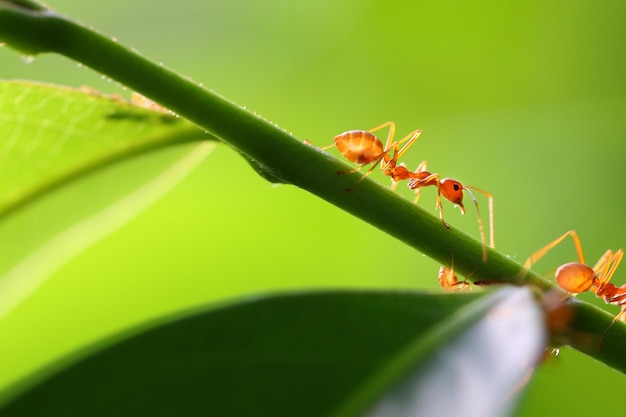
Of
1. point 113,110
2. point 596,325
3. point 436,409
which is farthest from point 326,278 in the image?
point 436,409

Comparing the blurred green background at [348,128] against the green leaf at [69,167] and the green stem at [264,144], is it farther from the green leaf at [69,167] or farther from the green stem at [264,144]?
the green stem at [264,144]

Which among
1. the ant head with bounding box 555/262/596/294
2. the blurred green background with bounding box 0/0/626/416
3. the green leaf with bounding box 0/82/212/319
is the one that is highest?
the blurred green background with bounding box 0/0/626/416

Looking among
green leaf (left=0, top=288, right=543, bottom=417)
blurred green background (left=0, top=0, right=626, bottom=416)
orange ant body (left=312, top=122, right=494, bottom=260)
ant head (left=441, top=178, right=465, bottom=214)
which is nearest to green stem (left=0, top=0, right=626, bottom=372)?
green leaf (left=0, top=288, right=543, bottom=417)

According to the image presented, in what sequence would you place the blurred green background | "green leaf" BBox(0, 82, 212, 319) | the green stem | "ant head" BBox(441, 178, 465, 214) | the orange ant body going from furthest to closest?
the blurred green background
"ant head" BBox(441, 178, 465, 214)
the orange ant body
"green leaf" BBox(0, 82, 212, 319)
the green stem

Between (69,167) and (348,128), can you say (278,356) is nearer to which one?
(69,167)

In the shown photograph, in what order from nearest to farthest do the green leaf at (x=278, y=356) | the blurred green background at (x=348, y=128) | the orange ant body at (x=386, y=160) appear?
the green leaf at (x=278, y=356) < the orange ant body at (x=386, y=160) < the blurred green background at (x=348, y=128)

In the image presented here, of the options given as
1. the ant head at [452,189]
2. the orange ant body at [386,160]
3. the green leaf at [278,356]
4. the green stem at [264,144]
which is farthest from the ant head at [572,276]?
the green leaf at [278,356]

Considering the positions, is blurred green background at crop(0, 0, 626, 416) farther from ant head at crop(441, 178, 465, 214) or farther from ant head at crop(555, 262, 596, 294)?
ant head at crop(555, 262, 596, 294)
